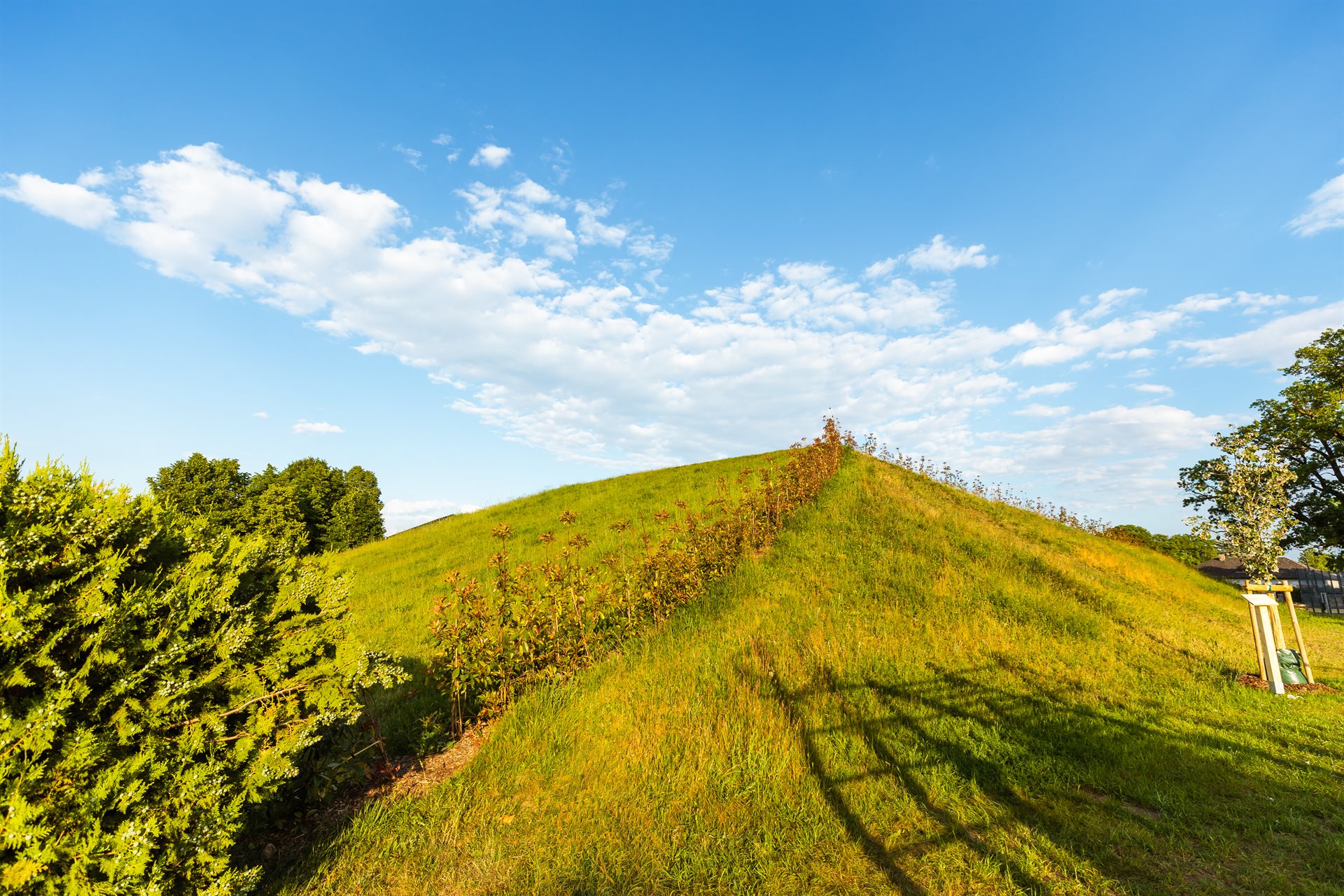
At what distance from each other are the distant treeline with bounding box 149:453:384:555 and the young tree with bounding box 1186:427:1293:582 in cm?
3810

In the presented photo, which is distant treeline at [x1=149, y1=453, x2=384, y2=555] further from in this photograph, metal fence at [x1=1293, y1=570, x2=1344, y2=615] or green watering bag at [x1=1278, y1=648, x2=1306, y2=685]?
metal fence at [x1=1293, y1=570, x2=1344, y2=615]

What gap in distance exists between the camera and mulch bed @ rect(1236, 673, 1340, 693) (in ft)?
24.2

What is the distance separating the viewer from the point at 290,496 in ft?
107

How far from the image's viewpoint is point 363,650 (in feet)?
12.0

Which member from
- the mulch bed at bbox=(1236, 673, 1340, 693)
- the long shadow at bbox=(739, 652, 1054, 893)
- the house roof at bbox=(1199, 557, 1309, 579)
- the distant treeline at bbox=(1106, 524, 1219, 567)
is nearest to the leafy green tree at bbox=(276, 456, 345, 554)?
the long shadow at bbox=(739, 652, 1054, 893)

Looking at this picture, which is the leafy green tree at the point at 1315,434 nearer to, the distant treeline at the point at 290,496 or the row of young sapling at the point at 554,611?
the row of young sapling at the point at 554,611

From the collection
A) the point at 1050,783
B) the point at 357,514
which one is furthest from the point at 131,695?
the point at 357,514

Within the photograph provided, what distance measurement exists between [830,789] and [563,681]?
2.80 m

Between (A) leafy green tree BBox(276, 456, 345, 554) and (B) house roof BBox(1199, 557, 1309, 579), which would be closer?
(A) leafy green tree BBox(276, 456, 345, 554)

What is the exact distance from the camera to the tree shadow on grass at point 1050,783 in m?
3.76

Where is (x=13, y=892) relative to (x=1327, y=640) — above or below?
above

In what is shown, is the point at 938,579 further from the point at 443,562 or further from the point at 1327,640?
the point at 1327,640

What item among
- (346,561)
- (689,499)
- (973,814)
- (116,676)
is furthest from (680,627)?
(346,561)

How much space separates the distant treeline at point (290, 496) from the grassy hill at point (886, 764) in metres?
29.4
